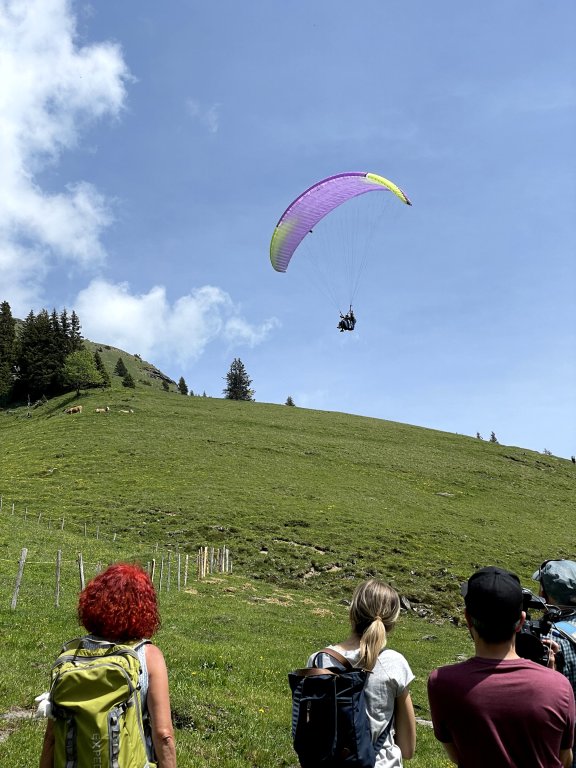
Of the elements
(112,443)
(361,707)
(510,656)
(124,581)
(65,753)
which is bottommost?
(65,753)

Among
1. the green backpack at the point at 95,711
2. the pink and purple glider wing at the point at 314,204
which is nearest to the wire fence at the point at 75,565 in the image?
the green backpack at the point at 95,711

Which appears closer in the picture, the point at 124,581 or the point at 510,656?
the point at 510,656

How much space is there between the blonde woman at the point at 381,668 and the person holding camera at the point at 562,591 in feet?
3.89

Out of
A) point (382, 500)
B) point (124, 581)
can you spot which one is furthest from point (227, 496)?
point (124, 581)

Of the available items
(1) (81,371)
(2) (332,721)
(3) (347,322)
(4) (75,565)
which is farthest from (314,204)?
→ (1) (81,371)

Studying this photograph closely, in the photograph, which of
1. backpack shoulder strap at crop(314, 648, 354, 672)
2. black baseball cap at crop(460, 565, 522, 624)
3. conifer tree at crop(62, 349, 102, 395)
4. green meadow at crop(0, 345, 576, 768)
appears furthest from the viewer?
conifer tree at crop(62, 349, 102, 395)

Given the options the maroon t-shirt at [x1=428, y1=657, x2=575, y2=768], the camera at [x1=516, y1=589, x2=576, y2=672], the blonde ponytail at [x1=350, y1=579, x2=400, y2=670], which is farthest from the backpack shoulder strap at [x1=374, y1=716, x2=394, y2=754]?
the camera at [x1=516, y1=589, x2=576, y2=672]

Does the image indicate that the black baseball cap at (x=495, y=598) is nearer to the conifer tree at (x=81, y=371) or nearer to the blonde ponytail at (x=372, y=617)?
the blonde ponytail at (x=372, y=617)

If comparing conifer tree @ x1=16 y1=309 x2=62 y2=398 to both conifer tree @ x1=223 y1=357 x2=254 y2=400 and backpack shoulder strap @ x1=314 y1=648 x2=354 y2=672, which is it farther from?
backpack shoulder strap @ x1=314 y1=648 x2=354 y2=672

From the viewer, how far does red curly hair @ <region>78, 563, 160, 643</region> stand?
11.1 ft

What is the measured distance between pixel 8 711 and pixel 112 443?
47.4m

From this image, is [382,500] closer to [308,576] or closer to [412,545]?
[412,545]

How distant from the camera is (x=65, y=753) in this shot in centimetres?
313

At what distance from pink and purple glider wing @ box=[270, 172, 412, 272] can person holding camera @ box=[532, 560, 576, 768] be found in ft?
71.2
